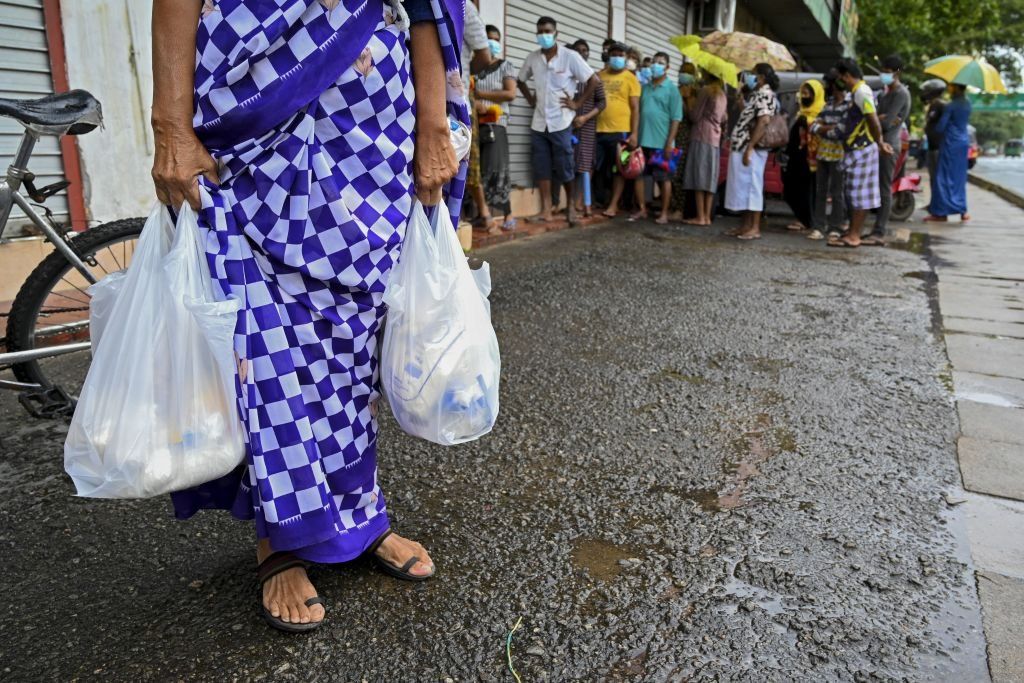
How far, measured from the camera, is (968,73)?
30.5 feet

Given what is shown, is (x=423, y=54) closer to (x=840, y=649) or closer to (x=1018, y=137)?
(x=840, y=649)

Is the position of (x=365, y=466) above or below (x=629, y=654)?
above

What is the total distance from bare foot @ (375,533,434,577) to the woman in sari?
0.53 ft

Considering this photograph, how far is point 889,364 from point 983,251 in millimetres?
5185

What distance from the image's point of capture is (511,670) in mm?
1672

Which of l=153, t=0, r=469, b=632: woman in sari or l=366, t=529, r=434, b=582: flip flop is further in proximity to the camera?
l=366, t=529, r=434, b=582: flip flop

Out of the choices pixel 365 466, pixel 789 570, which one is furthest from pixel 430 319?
pixel 789 570

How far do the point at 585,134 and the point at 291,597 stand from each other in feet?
23.8

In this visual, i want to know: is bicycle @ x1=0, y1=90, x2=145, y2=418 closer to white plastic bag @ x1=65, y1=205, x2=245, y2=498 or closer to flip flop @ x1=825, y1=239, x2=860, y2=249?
white plastic bag @ x1=65, y1=205, x2=245, y2=498

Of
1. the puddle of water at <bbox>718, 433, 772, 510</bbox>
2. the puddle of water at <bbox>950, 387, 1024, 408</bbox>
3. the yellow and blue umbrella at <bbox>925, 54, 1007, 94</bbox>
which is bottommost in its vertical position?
the puddle of water at <bbox>950, 387, 1024, 408</bbox>

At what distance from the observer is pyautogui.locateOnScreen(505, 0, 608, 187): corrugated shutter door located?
26.7 ft

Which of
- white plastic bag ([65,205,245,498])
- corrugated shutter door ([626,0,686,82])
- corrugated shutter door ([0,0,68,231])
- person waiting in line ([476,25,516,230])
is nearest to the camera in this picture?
white plastic bag ([65,205,245,498])

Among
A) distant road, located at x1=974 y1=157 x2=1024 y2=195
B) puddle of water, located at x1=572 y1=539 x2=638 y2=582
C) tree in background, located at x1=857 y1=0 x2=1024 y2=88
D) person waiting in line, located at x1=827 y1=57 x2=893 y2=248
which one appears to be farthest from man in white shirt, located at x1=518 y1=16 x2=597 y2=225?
tree in background, located at x1=857 y1=0 x2=1024 y2=88

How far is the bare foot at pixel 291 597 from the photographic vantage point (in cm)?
177
